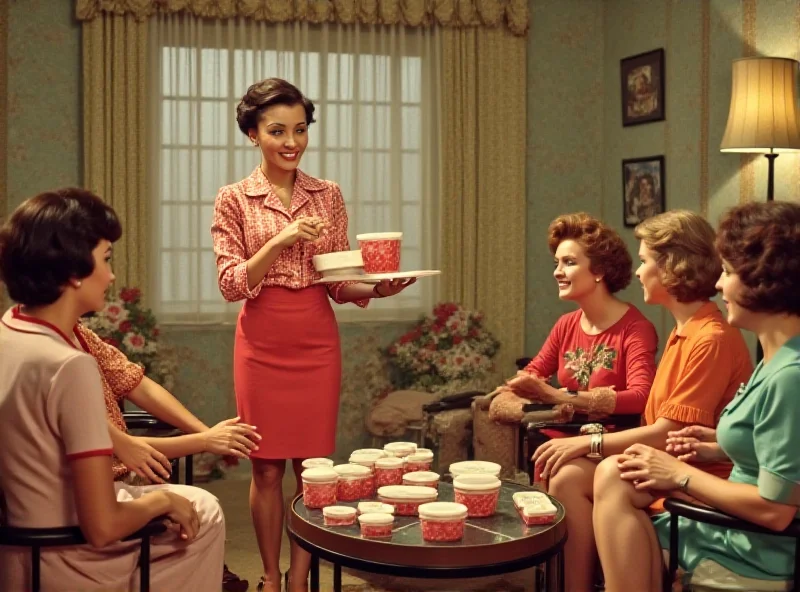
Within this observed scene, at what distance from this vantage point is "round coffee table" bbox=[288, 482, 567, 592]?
93.0 inches

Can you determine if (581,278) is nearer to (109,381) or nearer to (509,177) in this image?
(109,381)

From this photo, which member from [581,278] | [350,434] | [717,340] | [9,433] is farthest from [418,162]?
[9,433]

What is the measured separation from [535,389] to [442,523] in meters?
1.25

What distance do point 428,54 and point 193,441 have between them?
4408 mm

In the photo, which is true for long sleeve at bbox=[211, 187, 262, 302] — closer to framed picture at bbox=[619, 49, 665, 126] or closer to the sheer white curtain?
the sheer white curtain

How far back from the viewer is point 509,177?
6812 mm

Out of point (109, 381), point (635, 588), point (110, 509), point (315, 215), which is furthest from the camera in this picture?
point (315, 215)

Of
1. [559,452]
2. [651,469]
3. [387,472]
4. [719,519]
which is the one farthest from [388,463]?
[719,519]

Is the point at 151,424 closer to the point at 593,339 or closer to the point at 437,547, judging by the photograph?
the point at 437,547

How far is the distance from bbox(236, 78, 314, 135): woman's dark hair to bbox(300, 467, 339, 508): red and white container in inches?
52.4

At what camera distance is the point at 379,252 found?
3361 millimetres

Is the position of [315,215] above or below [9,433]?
above

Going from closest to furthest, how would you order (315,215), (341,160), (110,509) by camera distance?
1. (110,509)
2. (315,215)
3. (341,160)

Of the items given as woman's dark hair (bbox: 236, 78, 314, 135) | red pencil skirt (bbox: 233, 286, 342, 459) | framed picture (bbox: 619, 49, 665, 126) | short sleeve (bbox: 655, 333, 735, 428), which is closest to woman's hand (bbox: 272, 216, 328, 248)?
red pencil skirt (bbox: 233, 286, 342, 459)
